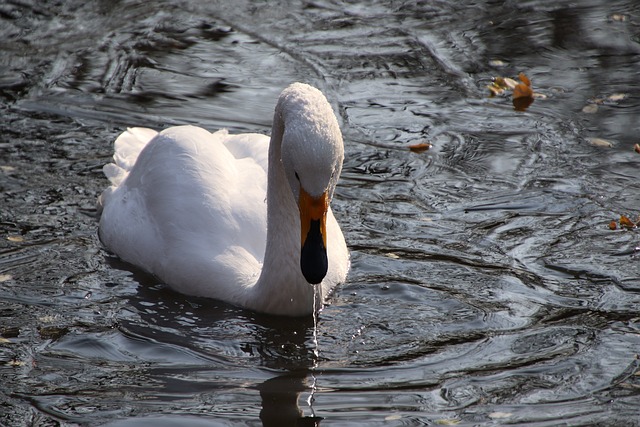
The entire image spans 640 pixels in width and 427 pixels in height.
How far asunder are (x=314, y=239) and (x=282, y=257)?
890mm

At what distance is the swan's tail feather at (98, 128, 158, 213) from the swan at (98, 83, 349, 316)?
0.24 feet

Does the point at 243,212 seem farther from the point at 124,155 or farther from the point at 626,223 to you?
the point at 626,223

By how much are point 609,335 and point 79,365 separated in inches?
123

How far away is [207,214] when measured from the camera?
24.1 ft

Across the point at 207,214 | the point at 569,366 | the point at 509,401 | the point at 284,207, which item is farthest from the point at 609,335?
the point at 207,214

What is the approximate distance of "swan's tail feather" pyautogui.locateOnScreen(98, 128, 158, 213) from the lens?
28.4 ft

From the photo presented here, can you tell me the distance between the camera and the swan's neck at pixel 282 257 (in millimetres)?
6863

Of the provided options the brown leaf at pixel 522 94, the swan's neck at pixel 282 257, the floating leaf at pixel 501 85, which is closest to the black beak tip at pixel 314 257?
the swan's neck at pixel 282 257

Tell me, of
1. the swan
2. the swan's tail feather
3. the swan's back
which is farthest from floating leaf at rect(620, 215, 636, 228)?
the swan's tail feather

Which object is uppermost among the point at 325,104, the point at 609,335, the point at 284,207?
the point at 325,104

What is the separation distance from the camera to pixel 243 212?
7.43 metres

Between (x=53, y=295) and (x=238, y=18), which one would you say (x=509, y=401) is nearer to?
(x=53, y=295)

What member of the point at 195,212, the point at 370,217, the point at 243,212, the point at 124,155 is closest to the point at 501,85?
the point at 370,217

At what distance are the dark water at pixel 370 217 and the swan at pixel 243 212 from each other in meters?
0.17
